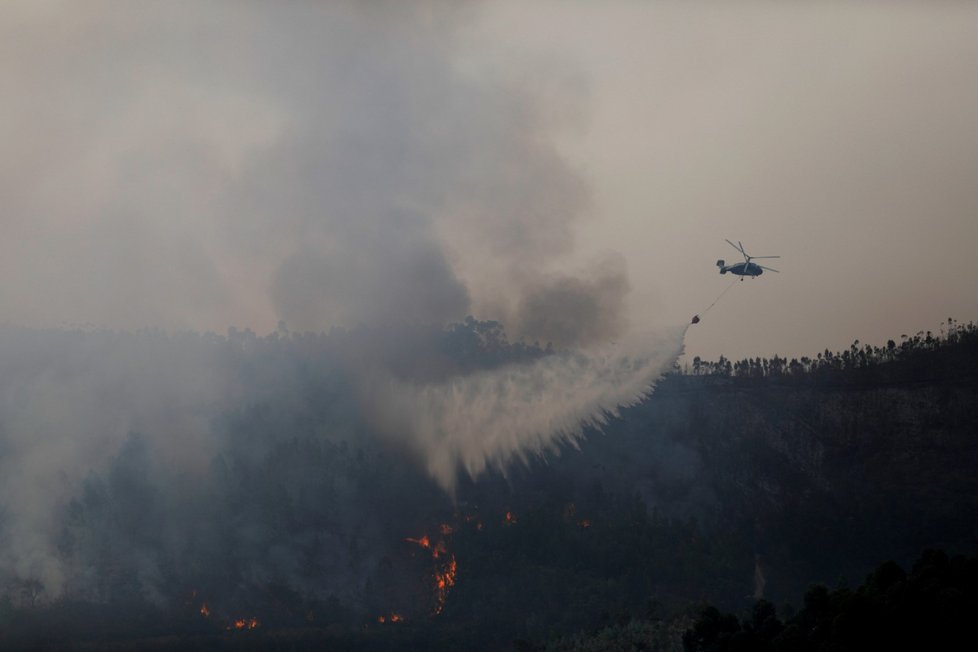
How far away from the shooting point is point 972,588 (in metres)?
143

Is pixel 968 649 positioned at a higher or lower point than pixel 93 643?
lower

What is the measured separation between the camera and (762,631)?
519ft

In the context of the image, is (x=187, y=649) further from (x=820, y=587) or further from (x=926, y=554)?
(x=926, y=554)

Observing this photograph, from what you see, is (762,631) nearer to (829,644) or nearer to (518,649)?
(829,644)

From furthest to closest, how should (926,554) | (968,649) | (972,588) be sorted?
(926,554)
(972,588)
(968,649)

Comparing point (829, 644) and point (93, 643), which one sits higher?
point (93, 643)

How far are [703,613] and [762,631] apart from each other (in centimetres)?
834

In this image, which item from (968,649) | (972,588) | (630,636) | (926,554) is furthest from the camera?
(630,636)

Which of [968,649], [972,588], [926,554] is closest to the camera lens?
[968,649]

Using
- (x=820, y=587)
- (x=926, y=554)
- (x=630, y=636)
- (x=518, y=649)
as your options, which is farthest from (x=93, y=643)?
(x=926, y=554)

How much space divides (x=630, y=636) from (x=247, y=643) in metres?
54.1

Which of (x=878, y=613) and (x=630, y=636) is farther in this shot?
(x=630, y=636)

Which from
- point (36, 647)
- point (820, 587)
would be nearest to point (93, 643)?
point (36, 647)

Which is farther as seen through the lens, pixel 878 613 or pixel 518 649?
pixel 518 649
